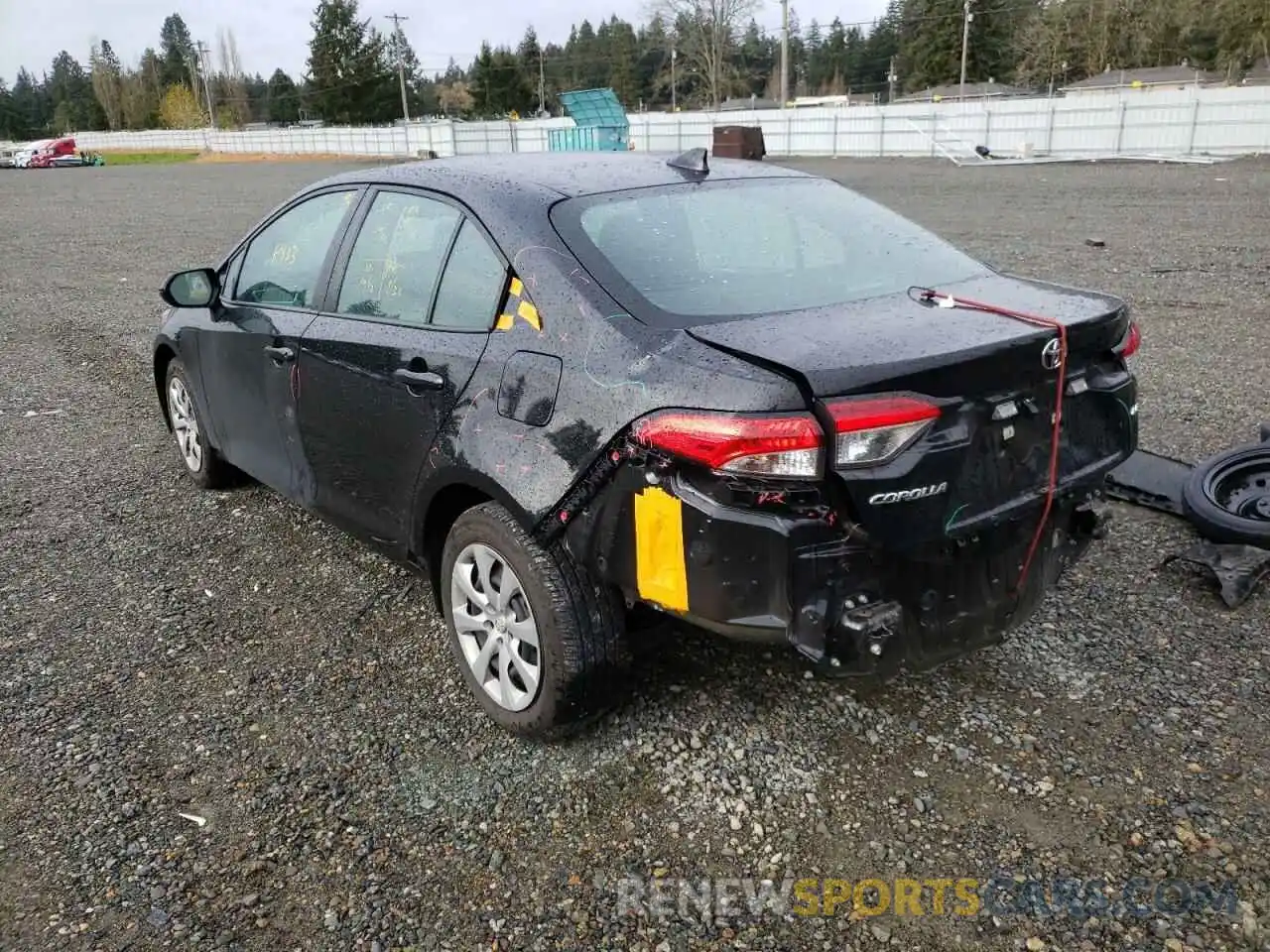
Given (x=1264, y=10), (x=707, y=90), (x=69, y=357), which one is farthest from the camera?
(x=707, y=90)

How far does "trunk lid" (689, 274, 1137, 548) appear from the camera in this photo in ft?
7.61

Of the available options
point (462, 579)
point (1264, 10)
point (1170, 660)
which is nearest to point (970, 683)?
point (1170, 660)

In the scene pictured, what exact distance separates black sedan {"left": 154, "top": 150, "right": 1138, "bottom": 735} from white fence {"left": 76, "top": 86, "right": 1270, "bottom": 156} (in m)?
17.8

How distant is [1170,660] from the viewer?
10.9 ft

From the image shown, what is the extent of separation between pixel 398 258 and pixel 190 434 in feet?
7.88

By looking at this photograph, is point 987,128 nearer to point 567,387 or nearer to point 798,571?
point 567,387

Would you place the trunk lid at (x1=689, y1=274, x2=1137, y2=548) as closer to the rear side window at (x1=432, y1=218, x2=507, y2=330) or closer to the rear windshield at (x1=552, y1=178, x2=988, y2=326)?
the rear windshield at (x1=552, y1=178, x2=988, y2=326)

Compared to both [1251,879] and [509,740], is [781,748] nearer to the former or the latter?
[509,740]

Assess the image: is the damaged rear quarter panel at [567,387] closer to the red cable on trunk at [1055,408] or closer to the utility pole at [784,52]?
the red cable on trunk at [1055,408]

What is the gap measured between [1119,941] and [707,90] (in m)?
87.1

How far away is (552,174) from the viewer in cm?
328

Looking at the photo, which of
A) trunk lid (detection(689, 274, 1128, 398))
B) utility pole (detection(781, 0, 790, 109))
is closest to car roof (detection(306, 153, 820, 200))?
trunk lid (detection(689, 274, 1128, 398))

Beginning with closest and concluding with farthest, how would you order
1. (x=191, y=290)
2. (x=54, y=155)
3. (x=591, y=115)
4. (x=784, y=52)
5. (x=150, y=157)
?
1. (x=191, y=290)
2. (x=591, y=115)
3. (x=784, y=52)
4. (x=54, y=155)
5. (x=150, y=157)

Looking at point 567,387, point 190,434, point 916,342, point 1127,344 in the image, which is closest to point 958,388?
point 916,342
